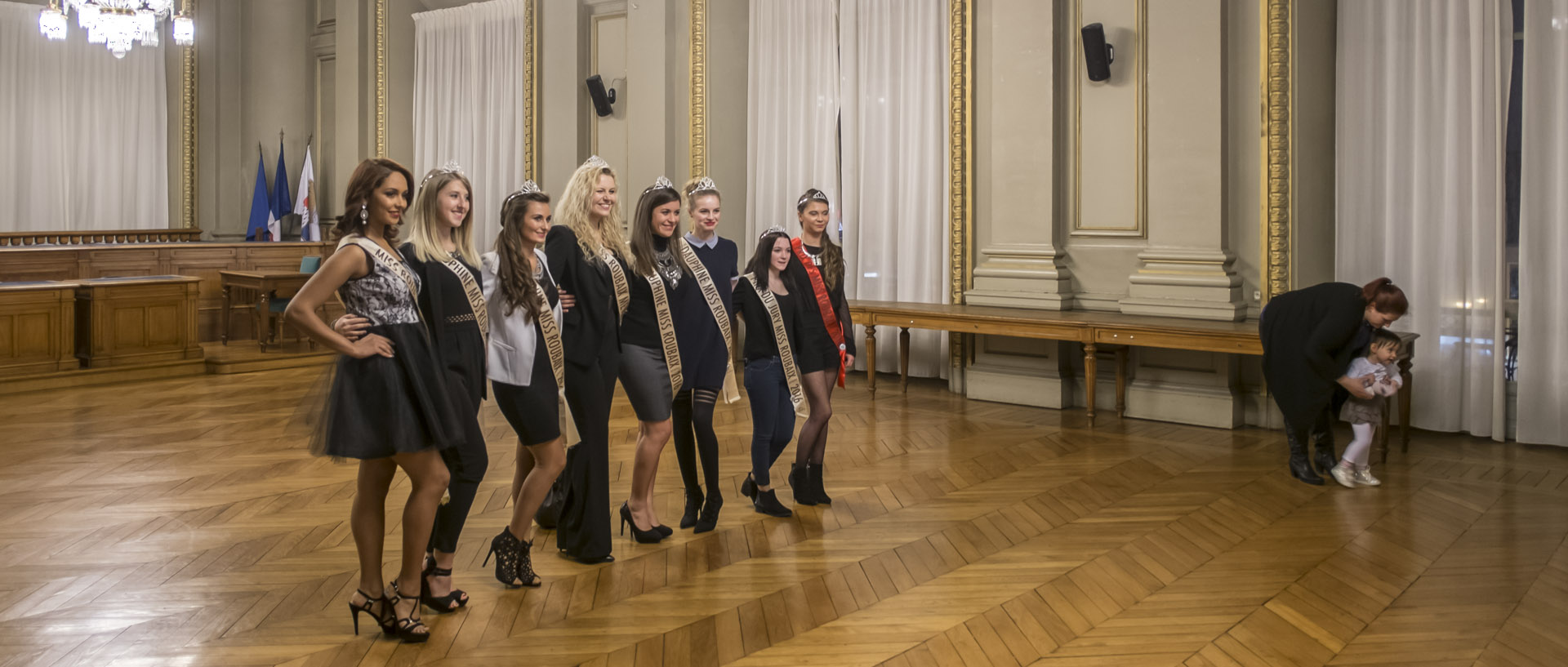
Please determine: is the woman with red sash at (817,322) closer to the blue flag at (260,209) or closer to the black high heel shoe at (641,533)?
the black high heel shoe at (641,533)

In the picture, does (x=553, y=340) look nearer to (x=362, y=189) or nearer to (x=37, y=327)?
(x=362, y=189)

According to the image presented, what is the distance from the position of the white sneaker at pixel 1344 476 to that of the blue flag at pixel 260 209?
11.5 m

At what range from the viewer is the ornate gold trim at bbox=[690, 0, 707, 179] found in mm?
9914

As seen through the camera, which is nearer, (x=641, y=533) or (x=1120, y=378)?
(x=641, y=533)

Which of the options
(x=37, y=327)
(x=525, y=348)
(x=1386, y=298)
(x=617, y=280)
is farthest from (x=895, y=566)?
(x=37, y=327)

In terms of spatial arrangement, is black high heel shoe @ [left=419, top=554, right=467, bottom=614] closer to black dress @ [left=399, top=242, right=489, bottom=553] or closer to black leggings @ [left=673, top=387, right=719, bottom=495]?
black dress @ [left=399, top=242, right=489, bottom=553]

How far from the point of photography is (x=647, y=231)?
14.0ft

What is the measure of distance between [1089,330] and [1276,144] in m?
1.47

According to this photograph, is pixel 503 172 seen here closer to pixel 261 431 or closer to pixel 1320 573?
pixel 261 431

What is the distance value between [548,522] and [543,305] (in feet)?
4.05

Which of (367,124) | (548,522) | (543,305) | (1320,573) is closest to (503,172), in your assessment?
(367,124)

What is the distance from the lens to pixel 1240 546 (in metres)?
4.38

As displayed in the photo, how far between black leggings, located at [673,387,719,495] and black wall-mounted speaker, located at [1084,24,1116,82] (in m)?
3.91

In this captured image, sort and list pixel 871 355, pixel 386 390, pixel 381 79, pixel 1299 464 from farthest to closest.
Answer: pixel 381 79 < pixel 871 355 < pixel 1299 464 < pixel 386 390
